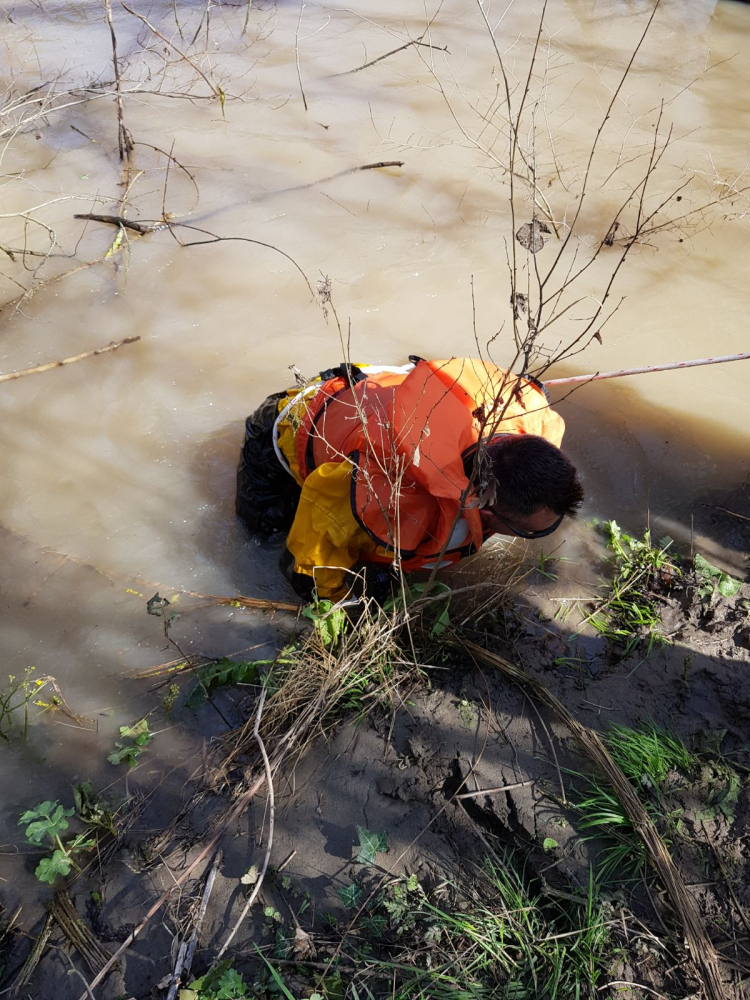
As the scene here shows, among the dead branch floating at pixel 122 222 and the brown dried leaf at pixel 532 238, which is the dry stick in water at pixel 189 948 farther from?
the dead branch floating at pixel 122 222

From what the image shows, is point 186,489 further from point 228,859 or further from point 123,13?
point 123,13

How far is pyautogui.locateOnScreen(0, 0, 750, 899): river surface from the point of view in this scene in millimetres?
3498

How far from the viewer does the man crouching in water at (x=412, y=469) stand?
2.48 metres

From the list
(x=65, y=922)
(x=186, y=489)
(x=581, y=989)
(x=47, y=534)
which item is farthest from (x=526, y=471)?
(x=47, y=534)

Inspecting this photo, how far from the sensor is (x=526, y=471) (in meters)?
2.46

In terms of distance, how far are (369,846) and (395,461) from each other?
47.2 inches

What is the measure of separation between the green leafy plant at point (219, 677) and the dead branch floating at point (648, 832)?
82 centimetres

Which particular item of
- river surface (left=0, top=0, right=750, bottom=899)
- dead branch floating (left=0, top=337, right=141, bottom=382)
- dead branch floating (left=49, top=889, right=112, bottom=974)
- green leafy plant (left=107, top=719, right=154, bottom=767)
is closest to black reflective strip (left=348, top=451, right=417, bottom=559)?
river surface (left=0, top=0, right=750, bottom=899)

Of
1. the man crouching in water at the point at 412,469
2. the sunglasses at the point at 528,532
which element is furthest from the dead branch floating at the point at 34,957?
the sunglasses at the point at 528,532

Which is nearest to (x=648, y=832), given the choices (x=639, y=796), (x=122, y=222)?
(x=639, y=796)

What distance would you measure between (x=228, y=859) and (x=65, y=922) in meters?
0.51

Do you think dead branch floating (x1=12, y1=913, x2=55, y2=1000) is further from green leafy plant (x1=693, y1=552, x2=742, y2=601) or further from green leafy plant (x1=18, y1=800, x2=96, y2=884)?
green leafy plant (x1=693, y1=552, x2=742, y2=601)

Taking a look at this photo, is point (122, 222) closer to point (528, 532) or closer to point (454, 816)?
point (528, 532)

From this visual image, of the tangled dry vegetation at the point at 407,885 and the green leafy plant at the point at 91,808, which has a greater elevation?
the tangled dry vegetation at the point at 407,885
